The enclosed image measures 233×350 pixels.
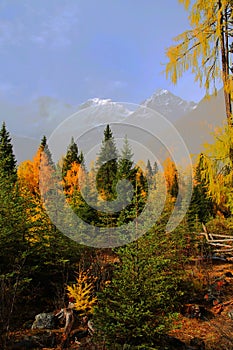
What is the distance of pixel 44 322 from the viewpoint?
644 centimetres

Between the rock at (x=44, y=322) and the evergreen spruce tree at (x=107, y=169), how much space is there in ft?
27.5

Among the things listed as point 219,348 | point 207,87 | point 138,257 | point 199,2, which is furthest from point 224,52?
point 219,348

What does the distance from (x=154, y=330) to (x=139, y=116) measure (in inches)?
308

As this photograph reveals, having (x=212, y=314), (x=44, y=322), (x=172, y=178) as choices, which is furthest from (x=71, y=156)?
(x=44, y=322)

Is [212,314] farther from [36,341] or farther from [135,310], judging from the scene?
[36,341]

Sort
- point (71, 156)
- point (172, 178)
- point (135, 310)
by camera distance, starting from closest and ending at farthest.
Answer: point (135, 310)
point (172, 178)
point (71, 156)

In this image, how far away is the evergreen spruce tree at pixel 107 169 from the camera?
16.1 meters

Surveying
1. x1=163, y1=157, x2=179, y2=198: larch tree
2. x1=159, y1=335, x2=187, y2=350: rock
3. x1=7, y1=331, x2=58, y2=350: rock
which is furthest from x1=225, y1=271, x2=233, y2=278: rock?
x1=163, y1=157, x2=179, y2=198: larch tree

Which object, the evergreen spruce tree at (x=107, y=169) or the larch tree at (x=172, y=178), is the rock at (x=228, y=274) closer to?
the evergreen spruce tree at (x=107, y=169)

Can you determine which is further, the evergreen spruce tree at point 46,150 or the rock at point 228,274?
the evergreen spruce tree at point 46,150

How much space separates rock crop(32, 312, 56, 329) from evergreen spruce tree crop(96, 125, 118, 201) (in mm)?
8368

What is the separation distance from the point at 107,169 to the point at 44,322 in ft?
43.6

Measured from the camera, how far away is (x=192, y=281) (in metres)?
8.72

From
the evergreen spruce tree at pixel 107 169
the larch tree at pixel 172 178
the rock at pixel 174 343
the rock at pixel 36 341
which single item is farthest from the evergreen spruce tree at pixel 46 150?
the rock at pixel 174 343
